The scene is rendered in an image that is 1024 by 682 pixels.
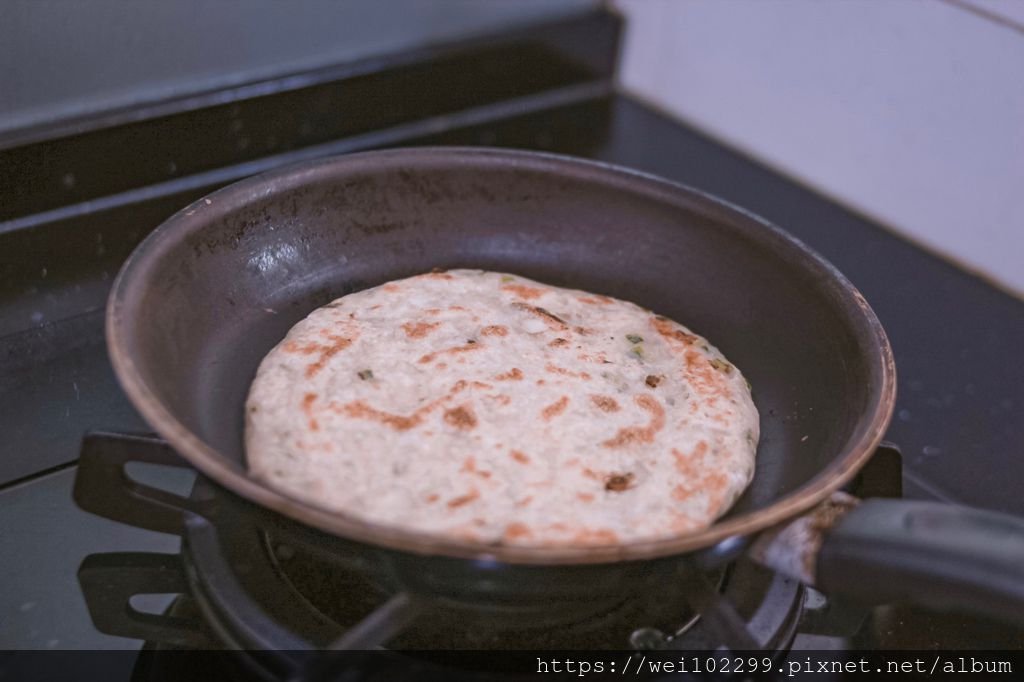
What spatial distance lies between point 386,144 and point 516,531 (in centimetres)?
112

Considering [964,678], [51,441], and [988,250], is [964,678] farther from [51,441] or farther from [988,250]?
[51,441]

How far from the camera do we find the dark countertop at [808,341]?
112 cm

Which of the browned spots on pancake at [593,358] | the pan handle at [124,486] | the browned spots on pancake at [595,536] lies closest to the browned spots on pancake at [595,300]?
the browned spots on pancake at [593,358]

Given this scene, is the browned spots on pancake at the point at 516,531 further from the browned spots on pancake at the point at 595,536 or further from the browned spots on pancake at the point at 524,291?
the browned spots on pancake at the point at 524,291

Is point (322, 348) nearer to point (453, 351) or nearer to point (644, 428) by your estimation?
point (453, 351)

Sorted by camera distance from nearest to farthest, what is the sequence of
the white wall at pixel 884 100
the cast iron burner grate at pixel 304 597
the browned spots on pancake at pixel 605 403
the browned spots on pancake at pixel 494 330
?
the cast iron burner grate at pixel 304 597 → the browned spots on pancake at pixel 605 403 → the browned spots on pancake at pixel 494 330 → the white wall at pixel 884 100

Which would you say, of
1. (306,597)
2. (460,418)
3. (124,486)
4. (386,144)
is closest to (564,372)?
(460,418)

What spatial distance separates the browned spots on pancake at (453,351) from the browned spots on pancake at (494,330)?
3 cm

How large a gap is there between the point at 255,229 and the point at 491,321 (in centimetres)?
33

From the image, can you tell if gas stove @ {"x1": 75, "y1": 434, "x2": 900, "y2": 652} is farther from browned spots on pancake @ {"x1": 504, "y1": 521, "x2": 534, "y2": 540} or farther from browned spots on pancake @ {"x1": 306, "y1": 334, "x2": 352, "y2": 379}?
browned spots on pancake @ {"x1": 306, "y1": 334, "x2": 352, "y2": 379}

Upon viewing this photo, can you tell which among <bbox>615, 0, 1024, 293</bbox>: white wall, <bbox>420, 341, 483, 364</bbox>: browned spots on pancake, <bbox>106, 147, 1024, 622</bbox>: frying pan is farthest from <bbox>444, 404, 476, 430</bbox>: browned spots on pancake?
<bbox>615, 0, 1024, 293</bbox>: white wall

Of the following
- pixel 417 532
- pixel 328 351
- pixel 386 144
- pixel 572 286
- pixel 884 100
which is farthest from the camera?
pixel 386 144

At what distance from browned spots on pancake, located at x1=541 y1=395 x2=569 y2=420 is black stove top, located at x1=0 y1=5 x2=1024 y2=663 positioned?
222 mm

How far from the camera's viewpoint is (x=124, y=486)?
1032 millimetres
